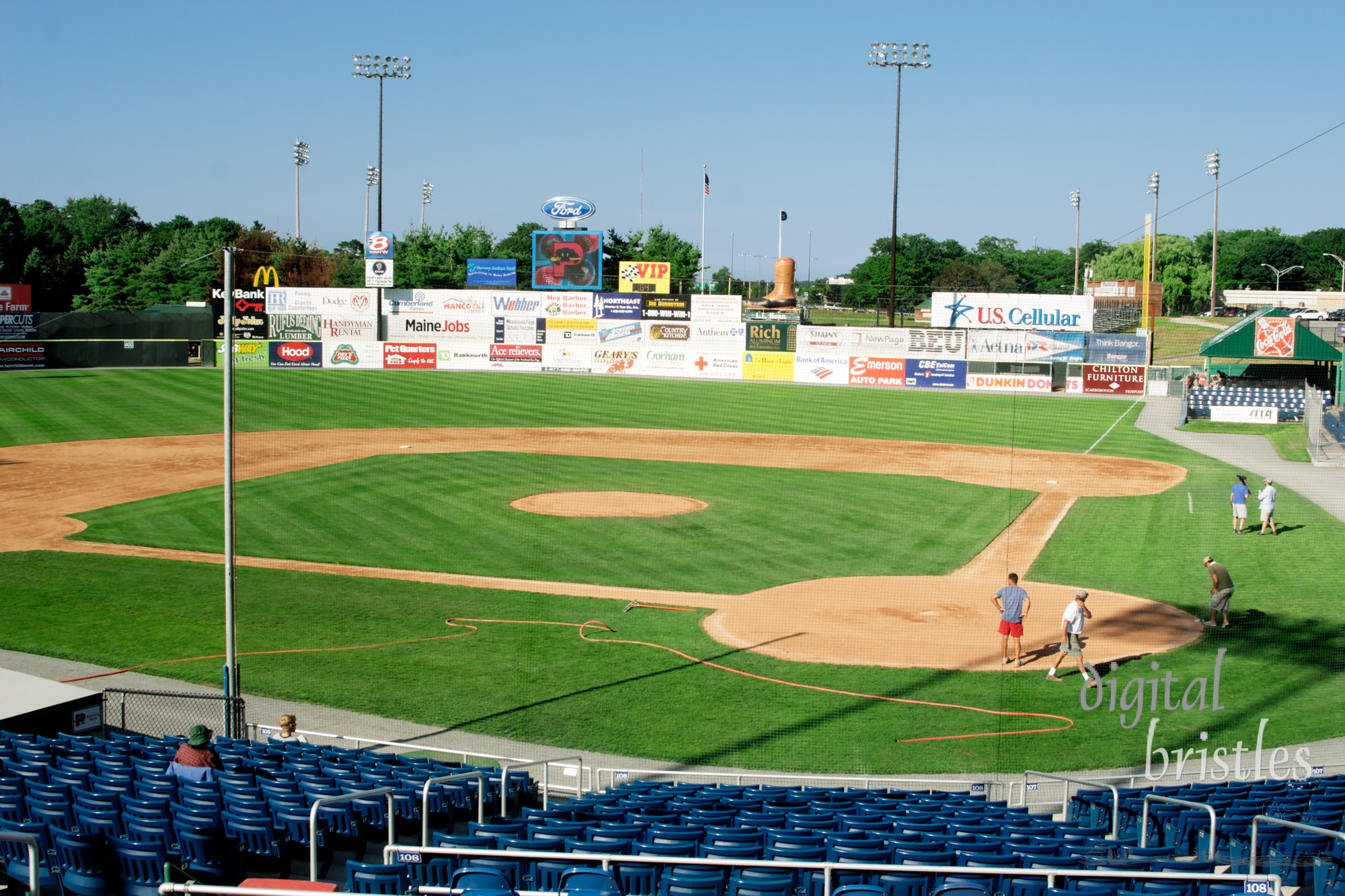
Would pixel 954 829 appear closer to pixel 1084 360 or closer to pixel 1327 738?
pixel 1327 738

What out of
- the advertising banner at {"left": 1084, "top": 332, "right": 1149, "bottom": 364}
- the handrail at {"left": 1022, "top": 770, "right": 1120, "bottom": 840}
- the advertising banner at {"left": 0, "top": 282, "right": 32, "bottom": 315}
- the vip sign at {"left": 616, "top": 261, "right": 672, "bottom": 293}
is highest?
the vip sign at {"left": 616, "top": 261, "right": 672, "bottom": 293}

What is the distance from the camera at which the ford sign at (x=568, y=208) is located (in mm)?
64562

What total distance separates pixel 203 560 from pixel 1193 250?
10889 centimetres

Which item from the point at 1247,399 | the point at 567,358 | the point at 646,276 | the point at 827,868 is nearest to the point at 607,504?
the point at 827,868

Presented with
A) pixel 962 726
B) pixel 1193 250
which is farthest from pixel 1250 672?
pixel 1193 250

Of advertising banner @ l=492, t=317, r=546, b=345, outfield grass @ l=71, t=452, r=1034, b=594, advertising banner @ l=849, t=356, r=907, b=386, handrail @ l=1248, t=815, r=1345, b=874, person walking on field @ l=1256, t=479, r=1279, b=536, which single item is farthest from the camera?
advertising banner @ l=492, t=317, r=546, b=345

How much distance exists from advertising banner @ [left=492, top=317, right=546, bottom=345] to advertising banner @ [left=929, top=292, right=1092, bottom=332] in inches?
870

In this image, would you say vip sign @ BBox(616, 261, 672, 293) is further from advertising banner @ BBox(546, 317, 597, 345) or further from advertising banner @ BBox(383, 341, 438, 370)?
advertising banner @ BBox(383, 341, 438, 370)

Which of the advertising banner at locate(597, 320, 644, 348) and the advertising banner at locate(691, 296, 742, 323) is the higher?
the advertising banner at locate(691, 296, 742, 323)

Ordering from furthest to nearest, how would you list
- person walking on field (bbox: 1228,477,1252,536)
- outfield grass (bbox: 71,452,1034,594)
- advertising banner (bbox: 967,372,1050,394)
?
1. advertising banner (bbox: 967,372,1050,394)
2. person walking on field (bbox: 1228,477,1252,536)
3. outfield grass (bbox: 71,452,1034,594)

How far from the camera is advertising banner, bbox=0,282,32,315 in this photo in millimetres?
56500

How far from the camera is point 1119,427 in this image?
44.0m

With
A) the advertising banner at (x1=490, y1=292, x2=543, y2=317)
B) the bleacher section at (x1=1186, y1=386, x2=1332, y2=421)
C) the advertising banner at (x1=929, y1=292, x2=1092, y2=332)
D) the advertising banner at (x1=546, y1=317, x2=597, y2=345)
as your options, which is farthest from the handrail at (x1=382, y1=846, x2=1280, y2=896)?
the advertising banner at (x1=490, y1=292, x2=543, y2=317)

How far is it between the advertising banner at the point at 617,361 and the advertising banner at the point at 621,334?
0.33 metres
